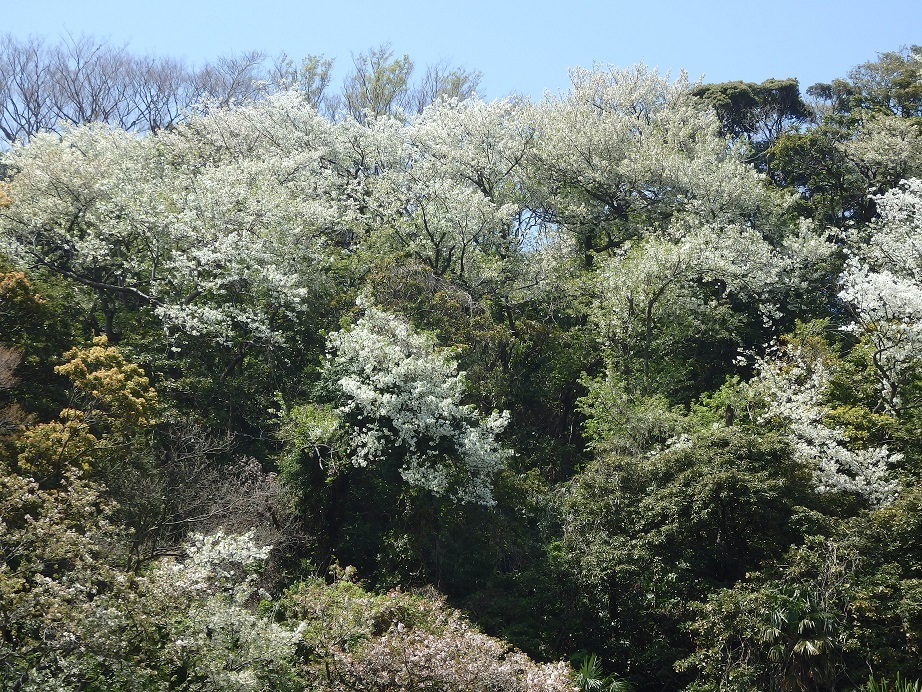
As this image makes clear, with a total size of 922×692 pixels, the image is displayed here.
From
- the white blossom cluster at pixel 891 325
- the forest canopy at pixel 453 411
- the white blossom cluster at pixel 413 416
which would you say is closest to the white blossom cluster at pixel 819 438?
the forest canopy at pixel 453 411

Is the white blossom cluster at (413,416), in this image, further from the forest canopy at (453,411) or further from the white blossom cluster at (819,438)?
the white blossom cluster at (819,438)

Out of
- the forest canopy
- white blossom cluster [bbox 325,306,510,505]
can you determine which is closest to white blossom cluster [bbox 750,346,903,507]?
the forest canopy

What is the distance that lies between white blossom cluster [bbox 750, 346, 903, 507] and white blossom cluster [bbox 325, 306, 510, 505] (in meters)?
6.34

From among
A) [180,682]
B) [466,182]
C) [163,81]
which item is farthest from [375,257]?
[163,81]

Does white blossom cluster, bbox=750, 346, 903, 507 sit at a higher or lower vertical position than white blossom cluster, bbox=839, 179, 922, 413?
lower

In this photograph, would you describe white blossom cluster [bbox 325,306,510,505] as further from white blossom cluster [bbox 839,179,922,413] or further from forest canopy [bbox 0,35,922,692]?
white blossom cluster [bbox 839,179,922,413]

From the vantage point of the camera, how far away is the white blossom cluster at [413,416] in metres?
20.3

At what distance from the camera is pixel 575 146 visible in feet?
107

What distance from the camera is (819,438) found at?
19.8 m

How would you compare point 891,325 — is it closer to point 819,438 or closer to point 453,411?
point 819,438

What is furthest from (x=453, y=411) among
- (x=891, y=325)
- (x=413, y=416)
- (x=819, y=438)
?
(x=891, y=325)

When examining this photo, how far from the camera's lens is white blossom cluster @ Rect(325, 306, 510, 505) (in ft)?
66.7

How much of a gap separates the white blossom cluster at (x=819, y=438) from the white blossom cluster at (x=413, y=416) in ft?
20.8

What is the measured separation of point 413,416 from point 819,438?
874 centimetres
